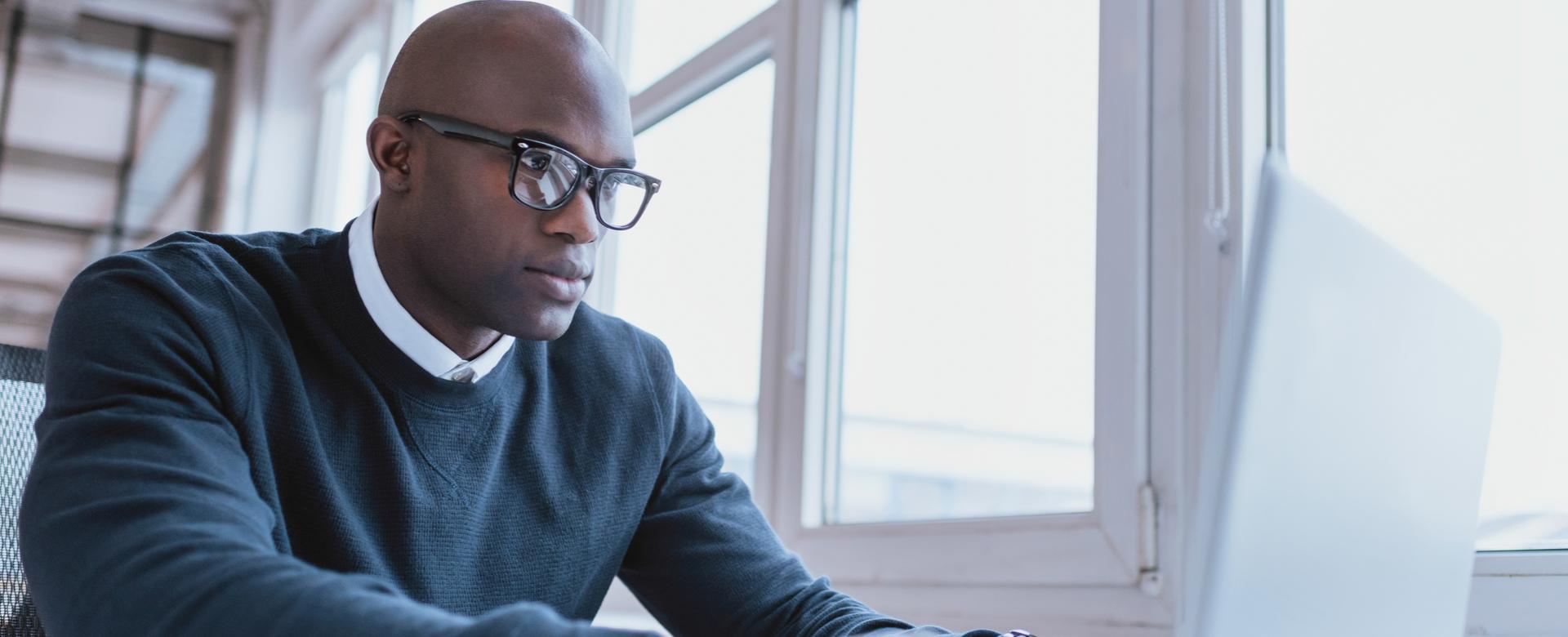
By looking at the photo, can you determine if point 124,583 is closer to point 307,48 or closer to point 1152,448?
point 1152,448

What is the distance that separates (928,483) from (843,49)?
2.17 ft

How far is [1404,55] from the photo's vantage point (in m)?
1.28

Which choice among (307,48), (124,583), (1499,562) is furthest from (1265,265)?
(307,48)

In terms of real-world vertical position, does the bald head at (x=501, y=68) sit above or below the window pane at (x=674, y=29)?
below

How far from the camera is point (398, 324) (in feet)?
3.96

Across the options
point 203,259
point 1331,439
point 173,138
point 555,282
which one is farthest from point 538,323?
point 173,138

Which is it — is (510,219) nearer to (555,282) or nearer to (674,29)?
(555,282)

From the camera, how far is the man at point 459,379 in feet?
3.26

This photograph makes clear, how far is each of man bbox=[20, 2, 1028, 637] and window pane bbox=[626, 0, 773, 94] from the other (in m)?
0.97

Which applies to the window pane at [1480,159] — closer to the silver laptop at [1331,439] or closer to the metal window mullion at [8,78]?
the silver laptop at [1331,439]

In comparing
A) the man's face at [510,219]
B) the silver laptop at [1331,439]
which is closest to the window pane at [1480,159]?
the silver laptop at [1331,439]

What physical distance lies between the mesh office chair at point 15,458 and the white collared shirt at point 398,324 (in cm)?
29

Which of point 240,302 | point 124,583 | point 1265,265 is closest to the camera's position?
point 1265,265

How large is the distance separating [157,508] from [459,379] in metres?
0.46
